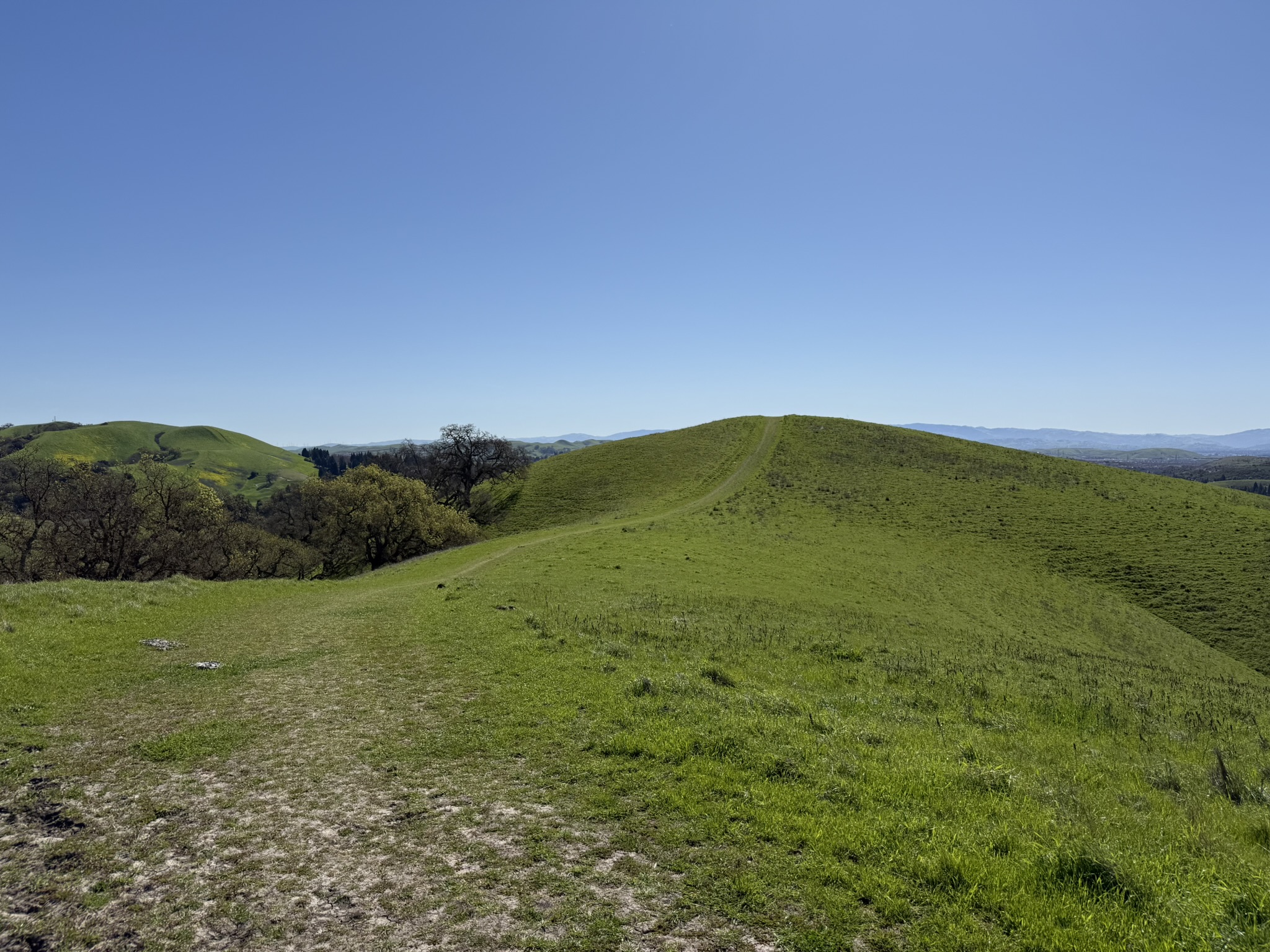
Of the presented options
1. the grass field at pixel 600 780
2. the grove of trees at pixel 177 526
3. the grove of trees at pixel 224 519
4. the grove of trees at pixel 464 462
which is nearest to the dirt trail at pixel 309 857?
the grass field at pixel 600 780

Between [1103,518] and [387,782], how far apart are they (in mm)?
67978

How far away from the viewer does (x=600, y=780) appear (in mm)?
9828

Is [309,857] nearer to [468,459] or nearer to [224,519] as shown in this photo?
[224,519]

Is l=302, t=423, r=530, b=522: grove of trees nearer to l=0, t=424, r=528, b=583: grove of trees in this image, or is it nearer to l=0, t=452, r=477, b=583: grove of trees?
l=0, t=424, r=528, b=583: grove of trees

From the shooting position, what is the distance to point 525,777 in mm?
9922

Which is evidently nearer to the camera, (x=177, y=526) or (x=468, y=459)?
(x=177, y=526)

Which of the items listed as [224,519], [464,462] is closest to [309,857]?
[224,519]

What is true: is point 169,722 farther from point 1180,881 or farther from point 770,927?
point 1180,881

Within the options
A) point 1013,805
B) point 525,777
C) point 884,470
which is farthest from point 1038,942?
point 884,470

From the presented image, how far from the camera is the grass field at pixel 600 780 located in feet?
21.2

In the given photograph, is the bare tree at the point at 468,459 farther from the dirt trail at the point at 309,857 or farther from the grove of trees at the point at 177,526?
the dirt trail at the point at 309,857

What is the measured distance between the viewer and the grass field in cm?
645

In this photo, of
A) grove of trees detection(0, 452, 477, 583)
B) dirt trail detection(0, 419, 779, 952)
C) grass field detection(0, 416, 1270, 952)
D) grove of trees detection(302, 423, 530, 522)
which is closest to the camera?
dirt trail detection(0, 419, 779, 952)

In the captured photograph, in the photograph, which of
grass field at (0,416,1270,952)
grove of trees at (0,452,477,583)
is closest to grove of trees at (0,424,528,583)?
grove of trees at (0,452,477,583)
